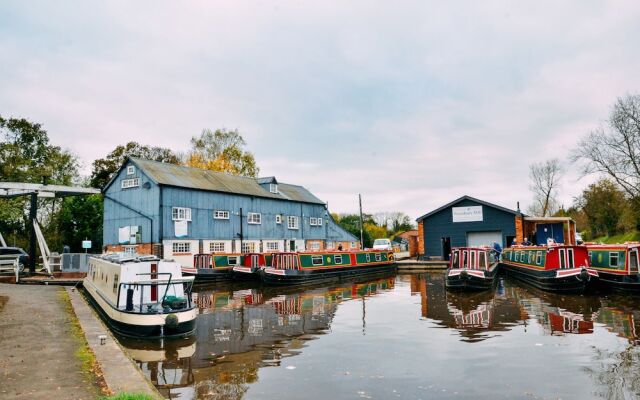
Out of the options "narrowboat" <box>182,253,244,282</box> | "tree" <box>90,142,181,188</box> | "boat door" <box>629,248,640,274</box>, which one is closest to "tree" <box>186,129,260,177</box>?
"tree" <box>90,142,181,188</box>

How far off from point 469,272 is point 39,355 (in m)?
18.8

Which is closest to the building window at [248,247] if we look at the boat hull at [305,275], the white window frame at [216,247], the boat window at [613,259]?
the white window frame at [216,247]

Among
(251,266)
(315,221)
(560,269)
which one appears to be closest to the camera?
(560,269)

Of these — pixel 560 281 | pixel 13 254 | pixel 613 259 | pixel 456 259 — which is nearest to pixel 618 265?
pixel 613 259

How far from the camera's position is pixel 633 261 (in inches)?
809

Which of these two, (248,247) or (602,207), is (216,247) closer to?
(248,247)

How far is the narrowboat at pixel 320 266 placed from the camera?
28.3 meters

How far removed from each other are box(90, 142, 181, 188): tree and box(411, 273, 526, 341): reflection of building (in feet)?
126

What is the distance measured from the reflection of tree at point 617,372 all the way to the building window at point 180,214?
27583 mm

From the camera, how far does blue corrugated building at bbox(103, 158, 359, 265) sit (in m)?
32.1

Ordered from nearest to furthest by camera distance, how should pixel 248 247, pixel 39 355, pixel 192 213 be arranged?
pixel 39 355 → pixel 192 213 → pixel 248 247

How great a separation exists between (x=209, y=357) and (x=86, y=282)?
15.0m

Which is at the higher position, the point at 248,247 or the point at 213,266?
the point at 248,247

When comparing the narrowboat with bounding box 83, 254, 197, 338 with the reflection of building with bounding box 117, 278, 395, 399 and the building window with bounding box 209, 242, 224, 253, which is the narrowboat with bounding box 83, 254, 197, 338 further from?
the building window with bounding box 209, 242, 224, 253
